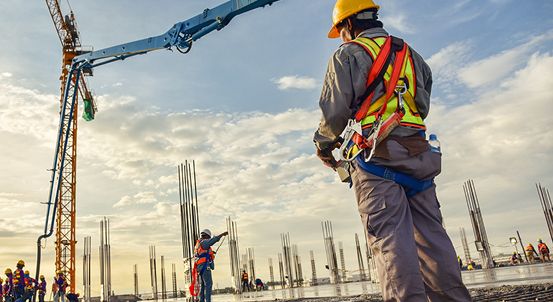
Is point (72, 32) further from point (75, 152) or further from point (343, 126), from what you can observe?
point (343, 126)

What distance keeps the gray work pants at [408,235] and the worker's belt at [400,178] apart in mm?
20

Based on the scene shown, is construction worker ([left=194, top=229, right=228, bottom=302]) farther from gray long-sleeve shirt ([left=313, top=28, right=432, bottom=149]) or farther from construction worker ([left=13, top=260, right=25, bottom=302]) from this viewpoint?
construction worker ([left=13, top=260, right=25, bottom=302])

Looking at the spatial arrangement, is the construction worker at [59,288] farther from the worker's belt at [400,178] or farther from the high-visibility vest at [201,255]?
the worker's belt at [400,178]

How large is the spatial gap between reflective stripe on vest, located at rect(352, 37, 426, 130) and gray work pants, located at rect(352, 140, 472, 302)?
0.15 m

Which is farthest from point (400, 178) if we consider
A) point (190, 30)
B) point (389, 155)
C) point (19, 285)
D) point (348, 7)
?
point (19, 285)

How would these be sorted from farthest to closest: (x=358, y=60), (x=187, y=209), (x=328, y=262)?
(x=328, y=262) → (x=187, y=209) → (x=358, y=60)

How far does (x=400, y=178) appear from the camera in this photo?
2143 mm

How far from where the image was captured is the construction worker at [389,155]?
2053 mm

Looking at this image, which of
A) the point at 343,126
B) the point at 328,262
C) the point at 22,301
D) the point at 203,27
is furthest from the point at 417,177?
the point at 328,262

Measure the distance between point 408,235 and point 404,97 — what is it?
2.33 ft

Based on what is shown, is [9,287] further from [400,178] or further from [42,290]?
[400,178]

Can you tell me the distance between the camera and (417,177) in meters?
2.18

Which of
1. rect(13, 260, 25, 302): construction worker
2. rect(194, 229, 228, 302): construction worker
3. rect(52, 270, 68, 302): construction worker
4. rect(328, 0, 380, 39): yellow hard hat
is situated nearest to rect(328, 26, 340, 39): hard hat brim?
rect(328, 0, 380, 39): yellow hard hat

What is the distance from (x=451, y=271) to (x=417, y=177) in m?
0.45
